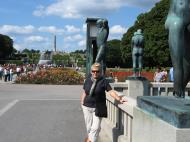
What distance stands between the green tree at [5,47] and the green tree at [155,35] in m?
85.4

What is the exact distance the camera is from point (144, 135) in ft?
16.6

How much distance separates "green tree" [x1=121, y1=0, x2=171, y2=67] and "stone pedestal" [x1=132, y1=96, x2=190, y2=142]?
64388 millimetres

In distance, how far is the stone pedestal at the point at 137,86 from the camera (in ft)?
56.1

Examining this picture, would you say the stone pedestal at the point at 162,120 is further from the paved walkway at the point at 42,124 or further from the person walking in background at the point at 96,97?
the paved walkway at the point at 42,124

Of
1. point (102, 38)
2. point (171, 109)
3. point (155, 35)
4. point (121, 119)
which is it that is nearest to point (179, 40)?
point (171, 109)

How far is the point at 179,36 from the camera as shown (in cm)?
463

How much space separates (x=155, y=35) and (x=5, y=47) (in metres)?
100

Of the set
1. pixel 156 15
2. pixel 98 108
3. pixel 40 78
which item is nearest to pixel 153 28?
A: pixel 156 15

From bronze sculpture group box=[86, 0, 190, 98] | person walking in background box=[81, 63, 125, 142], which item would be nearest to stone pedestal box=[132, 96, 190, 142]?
bronze sculpture group box=[86, 0, 190, 98]

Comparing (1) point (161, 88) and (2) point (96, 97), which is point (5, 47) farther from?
(2) point (96, 97)

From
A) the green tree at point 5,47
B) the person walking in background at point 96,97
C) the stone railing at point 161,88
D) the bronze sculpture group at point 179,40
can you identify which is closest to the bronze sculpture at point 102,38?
the stone railing at point 161,88

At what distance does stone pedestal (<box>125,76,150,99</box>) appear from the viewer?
17.1 metres

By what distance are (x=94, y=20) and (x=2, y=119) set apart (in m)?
5.39

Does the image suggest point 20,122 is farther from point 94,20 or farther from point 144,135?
point 144,135
